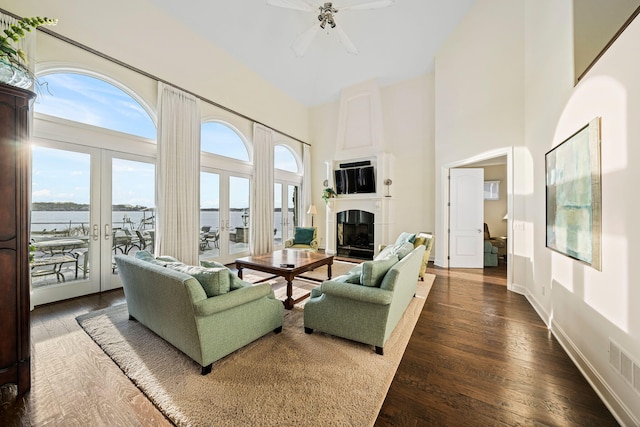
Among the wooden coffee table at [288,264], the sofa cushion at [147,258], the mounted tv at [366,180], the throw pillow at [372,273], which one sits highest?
the mounted tv at [366,180]

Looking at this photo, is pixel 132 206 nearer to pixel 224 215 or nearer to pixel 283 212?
pixel 224 215

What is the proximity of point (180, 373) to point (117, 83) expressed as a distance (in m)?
4.48

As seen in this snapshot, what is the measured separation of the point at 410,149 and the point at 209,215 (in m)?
5.51

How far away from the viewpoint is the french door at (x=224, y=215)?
214 inches

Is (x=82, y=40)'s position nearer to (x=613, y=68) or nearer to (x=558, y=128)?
(x=613, y=68)

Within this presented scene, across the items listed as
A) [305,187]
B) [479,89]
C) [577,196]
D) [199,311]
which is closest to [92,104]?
[199,311]

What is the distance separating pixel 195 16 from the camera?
457cm

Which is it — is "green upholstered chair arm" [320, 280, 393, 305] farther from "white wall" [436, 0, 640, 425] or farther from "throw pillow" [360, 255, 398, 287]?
"white wall" [436, 0, 640, 425]

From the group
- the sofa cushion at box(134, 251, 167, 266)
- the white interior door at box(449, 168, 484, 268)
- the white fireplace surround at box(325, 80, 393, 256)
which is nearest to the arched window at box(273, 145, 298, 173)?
the white fireplace surround at box(325, 80, 393, 256)

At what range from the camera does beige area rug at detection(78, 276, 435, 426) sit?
157 centimetres

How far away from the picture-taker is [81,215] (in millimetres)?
3639

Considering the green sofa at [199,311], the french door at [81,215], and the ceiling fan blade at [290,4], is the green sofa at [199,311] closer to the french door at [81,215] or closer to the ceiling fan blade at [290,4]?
the french door at [81,215]

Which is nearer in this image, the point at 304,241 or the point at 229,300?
the point at 229,300

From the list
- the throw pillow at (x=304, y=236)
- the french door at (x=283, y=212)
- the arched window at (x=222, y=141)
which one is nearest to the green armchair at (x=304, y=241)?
the throw pillow at (x=304, y=236)
